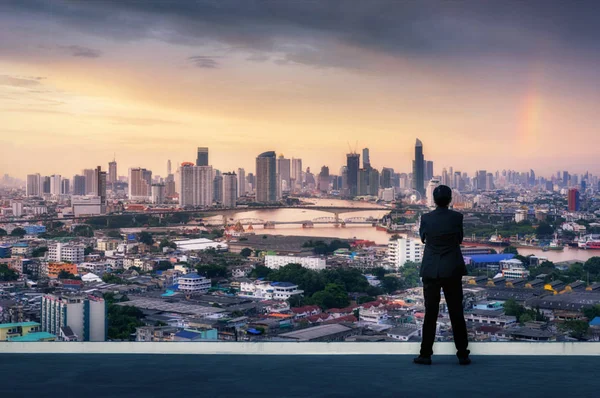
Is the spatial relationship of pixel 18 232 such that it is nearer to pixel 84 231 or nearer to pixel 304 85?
pixel 84 231

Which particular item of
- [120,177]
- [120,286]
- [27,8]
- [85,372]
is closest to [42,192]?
[120,177]

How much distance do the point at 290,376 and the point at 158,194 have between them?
306 centimetres

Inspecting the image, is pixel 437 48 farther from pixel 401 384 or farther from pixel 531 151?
pixel 401 384

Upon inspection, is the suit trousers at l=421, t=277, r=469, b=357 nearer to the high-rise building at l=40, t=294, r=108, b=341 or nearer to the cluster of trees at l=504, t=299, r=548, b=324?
the cluster of trees at l=504, t=299, r=548, b=324

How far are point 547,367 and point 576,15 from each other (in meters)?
2.84

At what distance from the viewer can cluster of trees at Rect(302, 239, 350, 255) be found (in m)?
5.14

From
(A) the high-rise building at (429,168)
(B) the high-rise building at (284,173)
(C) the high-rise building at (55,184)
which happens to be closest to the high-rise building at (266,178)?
(B) the high-rise building at (284,173)

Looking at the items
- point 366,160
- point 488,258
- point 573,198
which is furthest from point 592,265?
point 366,160

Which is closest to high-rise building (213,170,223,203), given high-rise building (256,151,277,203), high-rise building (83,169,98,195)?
high-rise building (256,151,277,203)

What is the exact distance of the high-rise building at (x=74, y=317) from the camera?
11.6 feet

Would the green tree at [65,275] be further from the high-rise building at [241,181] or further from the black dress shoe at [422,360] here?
the black dress shoe at [422,360]

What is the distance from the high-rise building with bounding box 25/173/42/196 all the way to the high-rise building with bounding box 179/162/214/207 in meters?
0.95

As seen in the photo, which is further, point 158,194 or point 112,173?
point 158,194

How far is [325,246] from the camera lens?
17.5 feet
